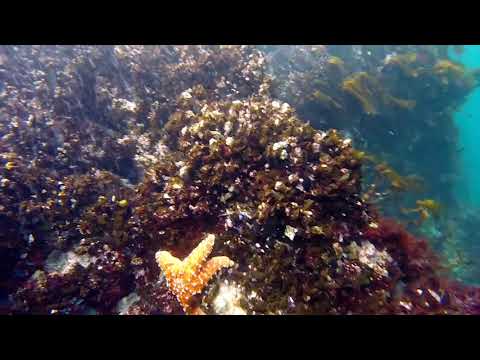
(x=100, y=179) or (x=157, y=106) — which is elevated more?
(x=157, y=106)

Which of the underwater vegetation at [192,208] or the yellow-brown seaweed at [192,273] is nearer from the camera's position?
the yellow-brown seaweed at [192,273]

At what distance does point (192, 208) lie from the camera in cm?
559

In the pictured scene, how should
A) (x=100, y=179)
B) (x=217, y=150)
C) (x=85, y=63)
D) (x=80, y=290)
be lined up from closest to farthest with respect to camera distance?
1. (x=80, y=290)
2. (x=217, y=150)
3. (x=100, y=179)
4. (x=85, y=63)

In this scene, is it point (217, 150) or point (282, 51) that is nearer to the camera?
point (217, 150)

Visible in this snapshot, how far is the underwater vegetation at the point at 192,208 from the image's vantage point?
4629 mm

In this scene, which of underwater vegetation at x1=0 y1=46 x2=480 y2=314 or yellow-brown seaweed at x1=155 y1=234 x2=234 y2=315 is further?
underwater vegetation at x1=0 y1=46 x2=480 y2=314

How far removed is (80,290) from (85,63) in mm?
8817

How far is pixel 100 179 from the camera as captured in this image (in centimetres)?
748

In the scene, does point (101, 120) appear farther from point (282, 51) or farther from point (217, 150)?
point (282, 51)

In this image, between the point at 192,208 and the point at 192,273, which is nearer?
the point at 192,273

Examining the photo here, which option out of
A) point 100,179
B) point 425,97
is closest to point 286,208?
point 100,179

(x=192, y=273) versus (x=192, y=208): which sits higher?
(x=192, y=208)

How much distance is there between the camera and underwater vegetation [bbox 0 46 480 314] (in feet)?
15.2
